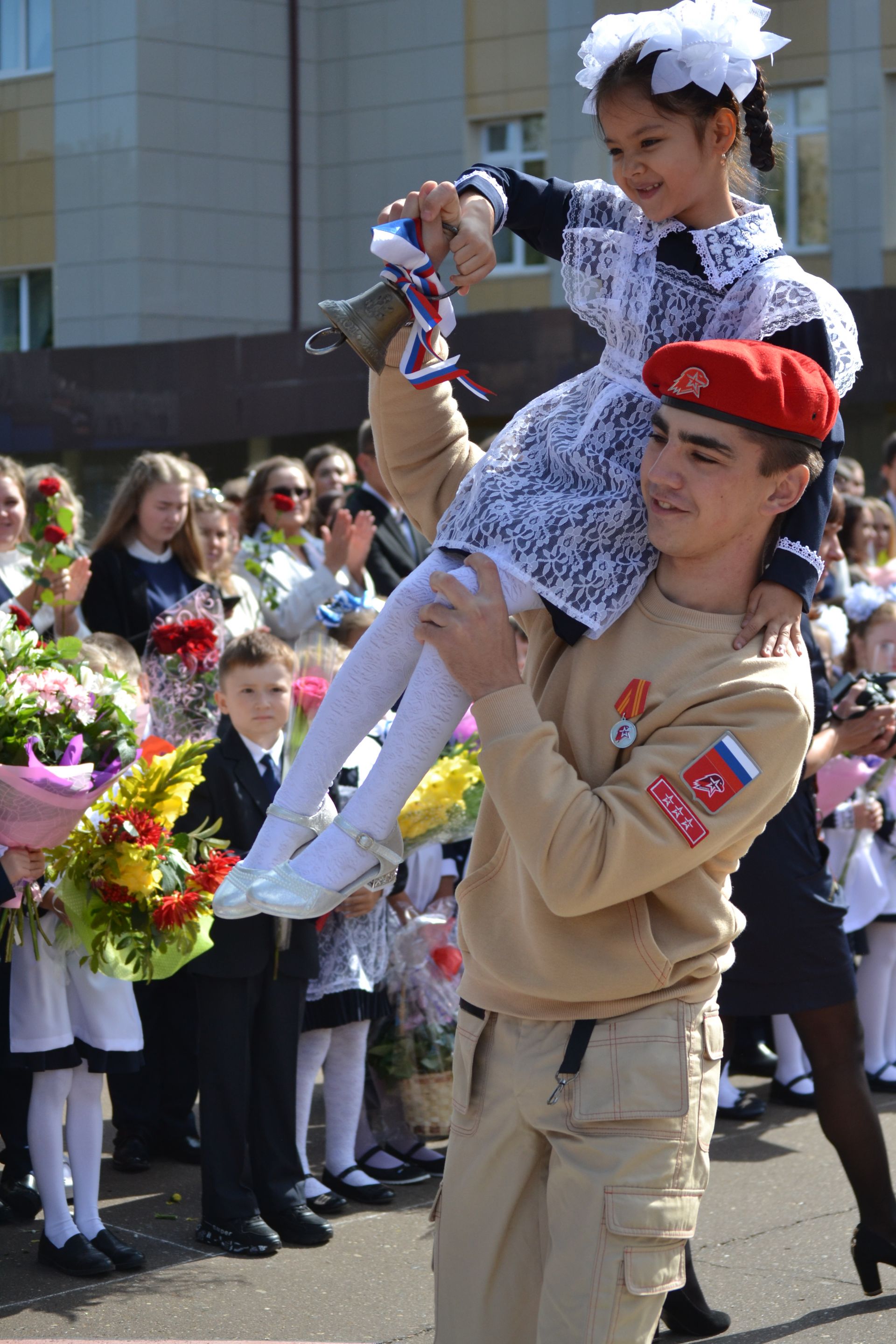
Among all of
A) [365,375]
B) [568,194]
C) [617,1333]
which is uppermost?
[365,375]

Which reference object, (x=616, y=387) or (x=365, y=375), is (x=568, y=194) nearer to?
(x=616, y=387)

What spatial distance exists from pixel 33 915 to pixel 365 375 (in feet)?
42.9

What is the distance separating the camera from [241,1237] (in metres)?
4.70

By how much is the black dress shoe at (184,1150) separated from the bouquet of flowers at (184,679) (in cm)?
139

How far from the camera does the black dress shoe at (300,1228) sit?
15.7ft

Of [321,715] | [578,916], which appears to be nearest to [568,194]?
[321,715]

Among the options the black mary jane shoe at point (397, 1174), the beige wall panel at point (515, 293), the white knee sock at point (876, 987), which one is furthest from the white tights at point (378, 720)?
the beige wall panel at point (515, 293)

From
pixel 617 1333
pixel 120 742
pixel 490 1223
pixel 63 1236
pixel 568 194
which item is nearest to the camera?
pixel 617 1333

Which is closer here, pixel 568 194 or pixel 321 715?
pixel 321 715

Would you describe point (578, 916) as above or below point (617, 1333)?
above

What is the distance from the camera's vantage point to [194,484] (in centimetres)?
724

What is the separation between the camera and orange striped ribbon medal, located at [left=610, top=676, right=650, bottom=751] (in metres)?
2.61

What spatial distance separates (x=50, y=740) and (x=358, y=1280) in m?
1.79

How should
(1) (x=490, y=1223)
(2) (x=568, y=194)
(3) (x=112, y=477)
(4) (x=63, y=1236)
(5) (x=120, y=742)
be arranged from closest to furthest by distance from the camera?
(1) (x=490, y=1223) < (2) (x=568, y=194) < (5) (x=120, y=742) < (4) (x=63, y=1236) < (3) (x=112, y=477)
